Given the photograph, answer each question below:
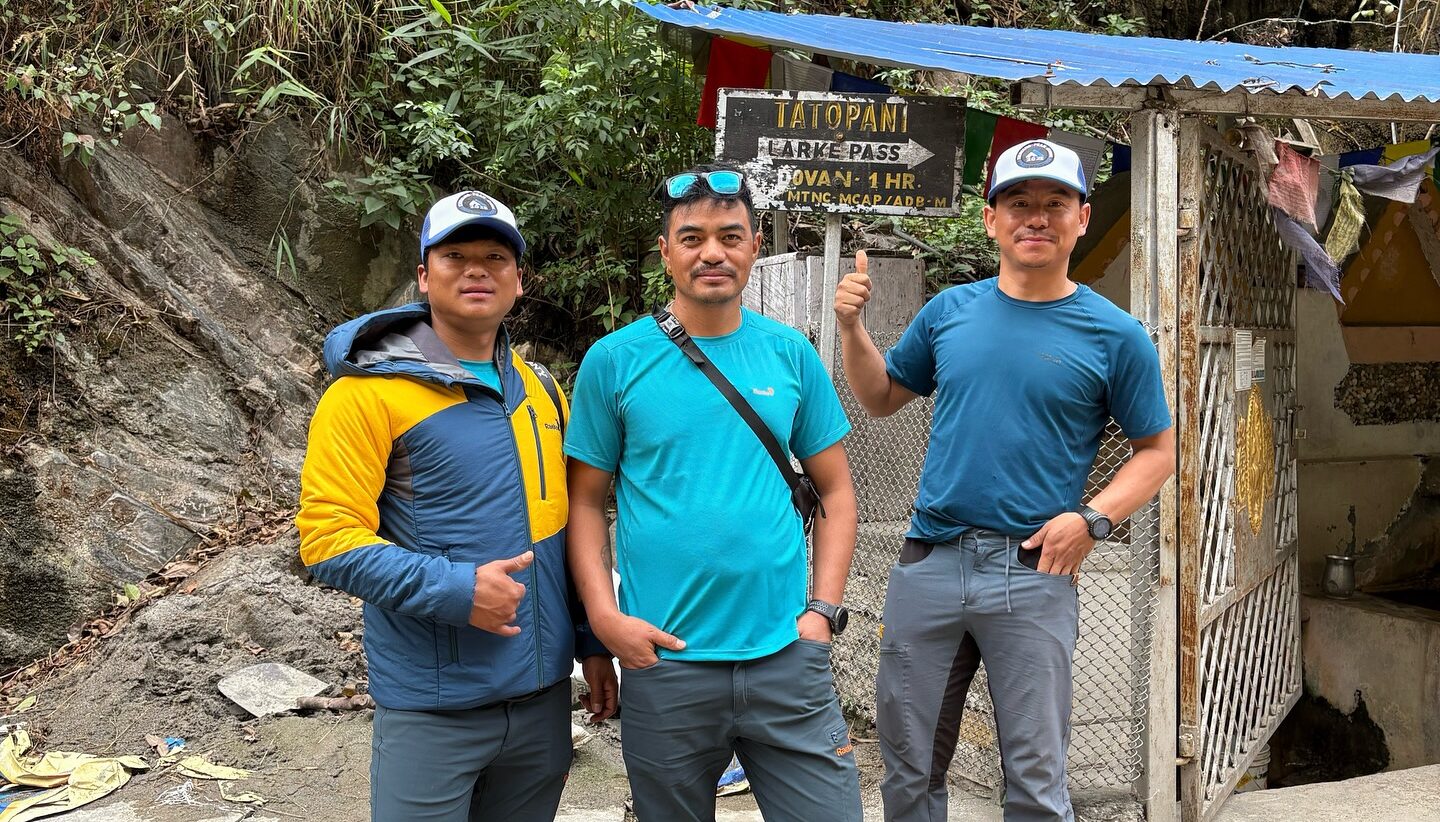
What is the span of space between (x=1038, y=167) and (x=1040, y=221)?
143mm

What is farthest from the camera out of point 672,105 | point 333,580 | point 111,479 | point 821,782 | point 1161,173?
point 672,105

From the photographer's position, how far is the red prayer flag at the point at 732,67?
533cm

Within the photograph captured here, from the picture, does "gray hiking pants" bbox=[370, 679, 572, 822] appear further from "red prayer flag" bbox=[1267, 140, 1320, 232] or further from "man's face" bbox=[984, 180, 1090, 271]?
"red prayer flag" bbox=[1267, 140, 1320, 232]

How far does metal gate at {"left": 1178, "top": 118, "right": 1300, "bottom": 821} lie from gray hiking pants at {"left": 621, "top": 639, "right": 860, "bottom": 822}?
219 centimetres

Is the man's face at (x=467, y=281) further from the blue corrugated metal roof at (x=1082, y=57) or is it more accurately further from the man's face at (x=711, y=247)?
the blue corrugated metal roof at (x=1082, y=57)

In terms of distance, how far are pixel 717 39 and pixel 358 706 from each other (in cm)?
352

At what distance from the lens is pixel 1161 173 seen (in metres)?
4.02

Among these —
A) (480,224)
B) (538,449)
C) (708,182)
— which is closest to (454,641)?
(538,449)

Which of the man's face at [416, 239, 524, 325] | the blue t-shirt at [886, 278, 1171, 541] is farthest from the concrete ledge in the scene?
the man's face at [416, 239, 524, 325]

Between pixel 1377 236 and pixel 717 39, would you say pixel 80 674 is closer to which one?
pixel 717 39

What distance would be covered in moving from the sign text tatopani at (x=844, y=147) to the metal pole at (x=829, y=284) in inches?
3.2

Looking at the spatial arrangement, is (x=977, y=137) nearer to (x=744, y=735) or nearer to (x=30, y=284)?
(x=744, y=735)

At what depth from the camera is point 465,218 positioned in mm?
2443

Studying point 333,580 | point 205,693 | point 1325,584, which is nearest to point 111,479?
point 205,693
